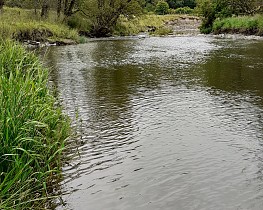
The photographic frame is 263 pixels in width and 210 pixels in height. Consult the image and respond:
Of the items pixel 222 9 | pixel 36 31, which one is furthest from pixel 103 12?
pixel 36 31

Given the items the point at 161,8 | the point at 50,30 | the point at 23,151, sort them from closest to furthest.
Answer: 1. the point at 23,151
2. the point at 50,30
3. the point at 161,8

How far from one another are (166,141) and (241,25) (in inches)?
1279

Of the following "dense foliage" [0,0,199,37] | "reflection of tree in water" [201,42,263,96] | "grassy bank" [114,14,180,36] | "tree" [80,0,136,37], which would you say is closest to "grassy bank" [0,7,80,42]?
"dense foliage" [0,0,199,37]

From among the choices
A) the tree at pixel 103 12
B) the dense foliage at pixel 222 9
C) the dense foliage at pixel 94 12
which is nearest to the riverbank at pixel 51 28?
the dense foliage at pixel 94 12

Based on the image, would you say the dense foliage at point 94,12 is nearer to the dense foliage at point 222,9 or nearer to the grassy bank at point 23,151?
the dense foliage at point 222,9

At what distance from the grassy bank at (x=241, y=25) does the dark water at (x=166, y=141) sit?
849 inches

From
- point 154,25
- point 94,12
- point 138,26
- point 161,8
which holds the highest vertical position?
point 161,8

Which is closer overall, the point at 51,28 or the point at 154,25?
the point at 51,28

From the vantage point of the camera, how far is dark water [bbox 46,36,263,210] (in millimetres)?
5055

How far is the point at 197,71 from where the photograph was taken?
49.7 ft

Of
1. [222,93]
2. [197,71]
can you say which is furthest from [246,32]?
[222,93]

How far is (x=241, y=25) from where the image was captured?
3703 cm

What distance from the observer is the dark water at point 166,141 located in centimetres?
505

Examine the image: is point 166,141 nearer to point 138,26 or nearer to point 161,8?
point 138,26
